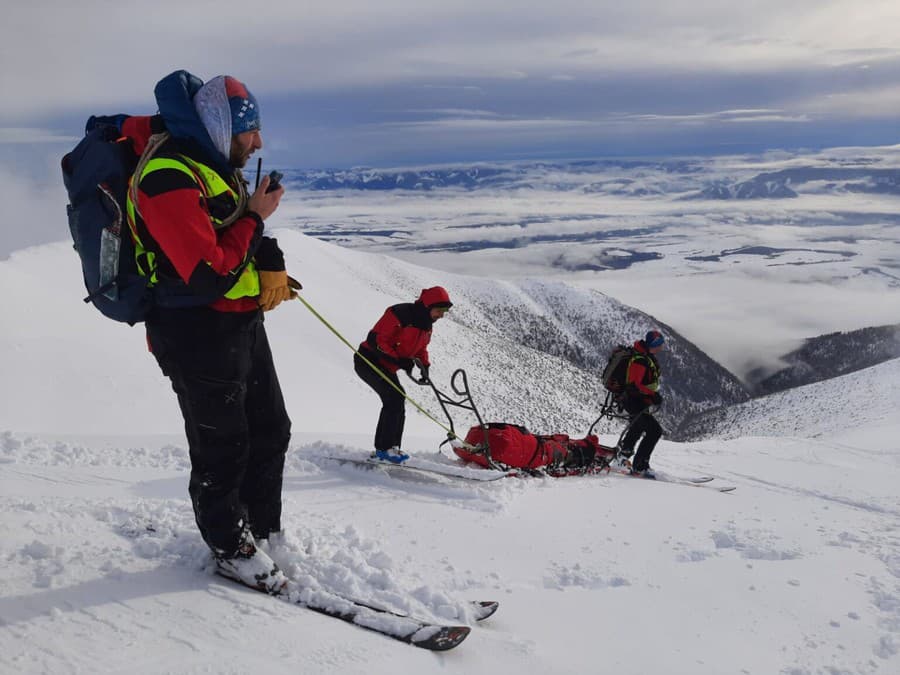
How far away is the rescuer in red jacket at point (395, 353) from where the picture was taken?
787cm

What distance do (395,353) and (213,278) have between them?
16.5ft

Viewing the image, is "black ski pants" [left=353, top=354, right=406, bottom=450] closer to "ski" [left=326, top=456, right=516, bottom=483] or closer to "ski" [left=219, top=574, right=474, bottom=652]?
"ski" [left=326, top=456, right=516, bottom=483]

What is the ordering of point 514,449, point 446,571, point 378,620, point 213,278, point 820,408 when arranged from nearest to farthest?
point 213,278, point 378,620, point 446,571, point 514,449, point 820,408

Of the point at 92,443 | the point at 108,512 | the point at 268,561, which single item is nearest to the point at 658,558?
the point at 268,561

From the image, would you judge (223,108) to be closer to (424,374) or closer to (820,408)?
(424,374)

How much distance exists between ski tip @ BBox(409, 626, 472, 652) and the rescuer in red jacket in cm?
436

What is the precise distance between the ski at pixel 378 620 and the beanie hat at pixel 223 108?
7.55ft

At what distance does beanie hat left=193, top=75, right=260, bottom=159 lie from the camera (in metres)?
3.19

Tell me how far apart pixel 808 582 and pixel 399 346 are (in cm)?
478

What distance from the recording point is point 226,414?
3496 millimetres

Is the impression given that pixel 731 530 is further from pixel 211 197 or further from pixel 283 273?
pixel 211 197

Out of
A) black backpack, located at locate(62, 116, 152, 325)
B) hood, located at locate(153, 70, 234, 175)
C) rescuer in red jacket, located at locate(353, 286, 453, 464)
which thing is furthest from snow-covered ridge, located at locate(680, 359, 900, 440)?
black backpack, located at locate(62, 116, 152, 325)

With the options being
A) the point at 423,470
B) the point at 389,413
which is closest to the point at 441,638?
the point at 423,470

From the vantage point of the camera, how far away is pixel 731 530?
6.12 m
